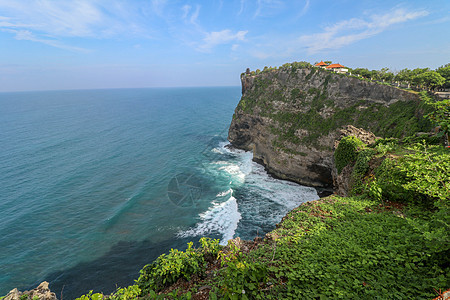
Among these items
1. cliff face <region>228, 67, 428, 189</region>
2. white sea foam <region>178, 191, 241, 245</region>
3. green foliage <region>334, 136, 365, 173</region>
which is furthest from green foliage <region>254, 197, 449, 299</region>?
cliff face <region>228, 67, 428, 189</region>

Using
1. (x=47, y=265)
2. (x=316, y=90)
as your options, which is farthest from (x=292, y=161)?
(x=47, y=265)

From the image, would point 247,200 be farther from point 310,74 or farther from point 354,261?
point 310,74

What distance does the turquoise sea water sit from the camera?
74.7 feet

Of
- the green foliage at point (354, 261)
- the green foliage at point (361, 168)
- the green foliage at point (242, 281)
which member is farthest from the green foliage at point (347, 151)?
the green foliage at point (242, 281)

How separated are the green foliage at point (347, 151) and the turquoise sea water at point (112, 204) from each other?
12.6 metres

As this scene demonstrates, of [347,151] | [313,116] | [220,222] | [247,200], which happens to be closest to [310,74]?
[313,116]

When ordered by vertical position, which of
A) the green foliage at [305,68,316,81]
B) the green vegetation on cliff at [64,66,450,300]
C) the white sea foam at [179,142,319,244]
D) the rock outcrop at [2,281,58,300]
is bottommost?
the white sea foam at [179,142,319,244]

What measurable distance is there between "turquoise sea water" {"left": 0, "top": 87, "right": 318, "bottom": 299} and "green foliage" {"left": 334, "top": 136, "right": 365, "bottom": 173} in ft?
41.4

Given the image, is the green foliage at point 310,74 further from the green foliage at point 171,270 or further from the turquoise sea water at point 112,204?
the green foliage at point 171,270

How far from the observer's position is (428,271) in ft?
21.1

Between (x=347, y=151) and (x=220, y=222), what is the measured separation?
1994cm

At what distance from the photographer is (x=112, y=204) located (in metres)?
32.5

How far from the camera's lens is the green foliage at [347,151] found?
22134mm

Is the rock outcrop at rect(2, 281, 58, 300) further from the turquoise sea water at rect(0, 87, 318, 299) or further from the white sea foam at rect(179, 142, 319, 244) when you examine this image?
the white sea foam at rect(179, 142, 319, 244)
